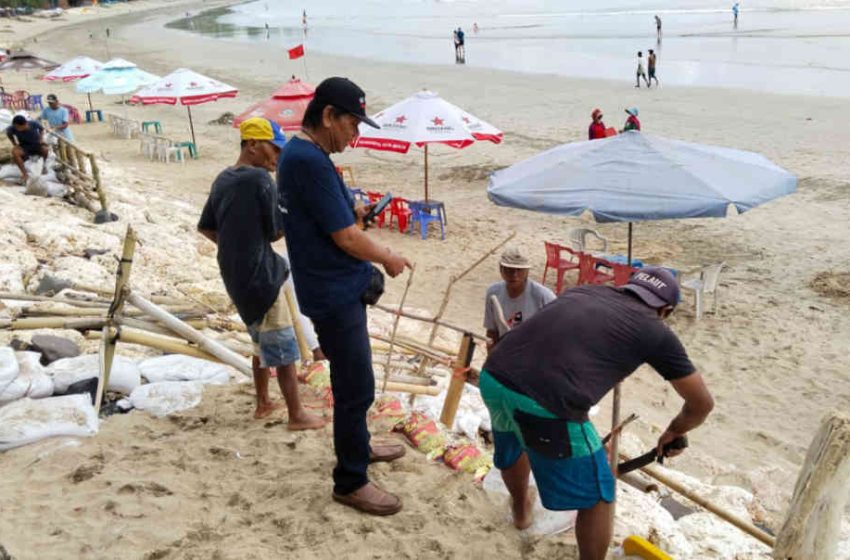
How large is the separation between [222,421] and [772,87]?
23.4 metres

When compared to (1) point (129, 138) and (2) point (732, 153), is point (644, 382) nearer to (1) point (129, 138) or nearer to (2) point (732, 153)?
(2) point (732, 153)

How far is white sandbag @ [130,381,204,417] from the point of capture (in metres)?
4.25

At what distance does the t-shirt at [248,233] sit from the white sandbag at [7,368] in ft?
4.52

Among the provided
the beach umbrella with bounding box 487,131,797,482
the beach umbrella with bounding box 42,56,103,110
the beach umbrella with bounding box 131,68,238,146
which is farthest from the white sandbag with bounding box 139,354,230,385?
the beach umbrella with bounding box 42,56,103,110

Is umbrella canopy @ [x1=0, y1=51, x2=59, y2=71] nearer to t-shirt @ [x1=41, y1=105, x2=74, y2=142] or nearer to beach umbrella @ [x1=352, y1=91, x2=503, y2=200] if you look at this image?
t-shirt @ [x1=41, y1=105, x2=74, y2=142]

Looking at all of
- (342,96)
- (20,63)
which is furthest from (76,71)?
(342,96)

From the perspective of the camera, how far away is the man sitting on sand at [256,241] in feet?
11.7

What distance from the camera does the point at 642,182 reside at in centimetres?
656

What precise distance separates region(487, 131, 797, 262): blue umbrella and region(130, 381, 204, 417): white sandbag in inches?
145

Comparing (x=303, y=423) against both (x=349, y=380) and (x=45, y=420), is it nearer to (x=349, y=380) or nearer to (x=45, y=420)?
(x=349, y=380)

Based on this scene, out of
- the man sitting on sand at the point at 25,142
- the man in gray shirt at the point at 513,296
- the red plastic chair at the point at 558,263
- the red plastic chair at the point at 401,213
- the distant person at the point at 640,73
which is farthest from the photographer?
the distant person at the point at 640,73

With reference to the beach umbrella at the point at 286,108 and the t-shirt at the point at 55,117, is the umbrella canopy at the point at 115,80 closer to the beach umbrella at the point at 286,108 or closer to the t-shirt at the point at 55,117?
the t-shirt at the point at 55,117

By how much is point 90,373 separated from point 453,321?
4.19 metres

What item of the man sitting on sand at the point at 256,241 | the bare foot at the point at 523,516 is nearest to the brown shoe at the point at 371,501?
the bare foot at the point at 523,516
